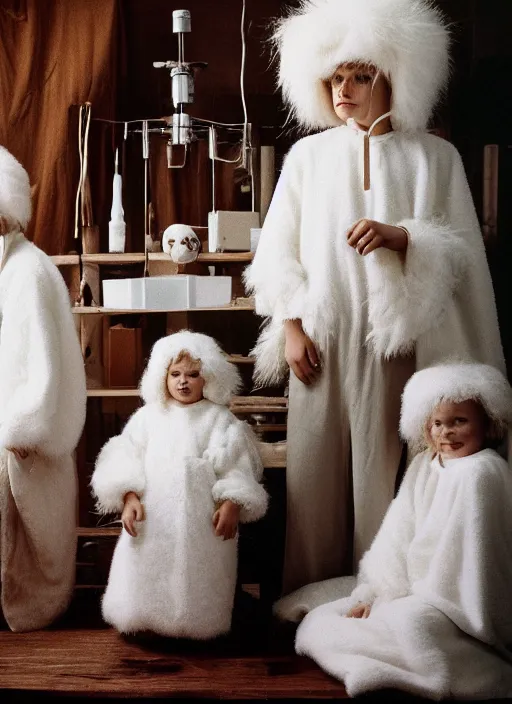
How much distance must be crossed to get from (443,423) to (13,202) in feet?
3.54

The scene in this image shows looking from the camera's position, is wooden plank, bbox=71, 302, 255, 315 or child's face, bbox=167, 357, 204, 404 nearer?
child's face, bbox=167, 357, 204, 404

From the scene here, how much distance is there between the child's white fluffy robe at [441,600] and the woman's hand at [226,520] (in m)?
0.26

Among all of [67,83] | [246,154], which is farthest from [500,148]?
[67,83]

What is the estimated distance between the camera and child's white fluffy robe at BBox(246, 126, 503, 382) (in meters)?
1.83

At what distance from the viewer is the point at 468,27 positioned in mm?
2020

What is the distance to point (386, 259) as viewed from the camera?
1.83 meters

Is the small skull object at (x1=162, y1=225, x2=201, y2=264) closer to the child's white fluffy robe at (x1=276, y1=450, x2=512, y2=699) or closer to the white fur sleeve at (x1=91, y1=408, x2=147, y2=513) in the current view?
the white fur sleeve at (x1=91, y1=408, x2=147, y2=513)

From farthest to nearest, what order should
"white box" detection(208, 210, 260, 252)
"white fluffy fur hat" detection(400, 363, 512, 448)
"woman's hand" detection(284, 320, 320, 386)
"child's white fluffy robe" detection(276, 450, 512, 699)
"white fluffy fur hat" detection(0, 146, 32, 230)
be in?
"white box" detection(208, 210, 260, 252), "white fluffy fur hat" detection(0, 146, 32, 230), "woman's hand" detection(284, 320, 320, 386), "white fluffy fur hat" detection(400, 363, 512, 448), "child's white fluffy robe" detection(276, 450, 512, 699)

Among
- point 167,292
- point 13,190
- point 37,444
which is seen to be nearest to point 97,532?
point 37,444

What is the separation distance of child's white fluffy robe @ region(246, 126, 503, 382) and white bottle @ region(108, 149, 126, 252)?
17.0 inches

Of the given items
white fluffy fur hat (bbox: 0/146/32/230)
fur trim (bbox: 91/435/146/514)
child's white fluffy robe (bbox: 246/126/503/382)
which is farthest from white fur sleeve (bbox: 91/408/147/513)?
white fluffy fur hat (bbox: 0/146/32/230)

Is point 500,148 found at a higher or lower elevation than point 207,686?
higher

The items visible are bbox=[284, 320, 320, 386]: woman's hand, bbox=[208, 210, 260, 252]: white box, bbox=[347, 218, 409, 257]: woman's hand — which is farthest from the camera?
bbox=[208, 210, 260, 252]: white box

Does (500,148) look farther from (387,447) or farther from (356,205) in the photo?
(387,447)
